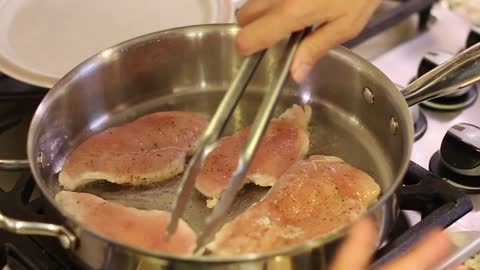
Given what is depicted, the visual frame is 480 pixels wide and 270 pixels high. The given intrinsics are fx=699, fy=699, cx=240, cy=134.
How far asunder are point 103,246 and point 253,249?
0.15 meters

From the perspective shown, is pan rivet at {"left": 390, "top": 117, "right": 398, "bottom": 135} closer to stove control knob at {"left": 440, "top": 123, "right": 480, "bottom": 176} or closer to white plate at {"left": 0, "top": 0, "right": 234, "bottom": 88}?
stove control knob at {"left": 440, "top": 123, "right": 480, "bottom": 176}

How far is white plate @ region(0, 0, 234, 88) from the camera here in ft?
3.16

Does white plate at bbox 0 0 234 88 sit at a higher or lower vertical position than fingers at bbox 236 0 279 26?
lower

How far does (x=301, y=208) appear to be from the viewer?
0.73 m

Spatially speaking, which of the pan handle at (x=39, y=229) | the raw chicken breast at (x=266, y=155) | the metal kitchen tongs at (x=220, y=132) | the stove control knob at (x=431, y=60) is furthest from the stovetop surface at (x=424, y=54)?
the pan handle at (x=39, y=229)

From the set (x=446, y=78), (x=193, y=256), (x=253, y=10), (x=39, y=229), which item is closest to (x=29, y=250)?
(x=39, y=229)

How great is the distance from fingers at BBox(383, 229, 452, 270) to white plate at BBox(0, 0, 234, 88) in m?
0.48

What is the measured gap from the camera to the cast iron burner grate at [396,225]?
2.27ft

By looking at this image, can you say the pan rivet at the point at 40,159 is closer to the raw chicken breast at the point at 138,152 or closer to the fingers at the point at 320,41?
the raw chicken breast at the point at 138,152

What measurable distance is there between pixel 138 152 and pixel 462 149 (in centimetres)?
37

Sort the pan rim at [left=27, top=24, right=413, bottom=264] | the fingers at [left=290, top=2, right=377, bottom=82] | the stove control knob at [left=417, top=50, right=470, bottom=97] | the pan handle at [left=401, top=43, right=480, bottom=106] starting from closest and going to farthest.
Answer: the pan rim at [left=27, top=24, right=413, bottom=264], the fingers at [left=290, top=2, right=377, bottom=82], the pan handle at [left=401, top=43, right=480, bottom=106], the stove control knob at [left=417, top=50, right=470, bottom=97]

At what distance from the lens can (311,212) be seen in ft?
2.37

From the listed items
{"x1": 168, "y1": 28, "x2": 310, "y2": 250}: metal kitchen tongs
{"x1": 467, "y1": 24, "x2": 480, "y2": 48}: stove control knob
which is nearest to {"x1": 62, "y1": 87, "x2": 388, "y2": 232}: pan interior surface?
{"x1": 168, "y1": 28, "x2": 310, "y2": 250}: metal kitchen tongs

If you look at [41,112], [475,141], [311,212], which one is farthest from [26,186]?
[475,141]
